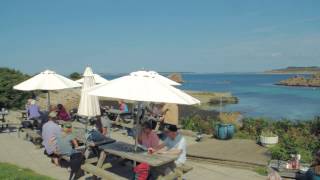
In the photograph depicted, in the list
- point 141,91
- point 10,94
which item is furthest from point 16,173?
point 10,94

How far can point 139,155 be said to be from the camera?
6.98 m

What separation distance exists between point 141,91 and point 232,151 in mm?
4966

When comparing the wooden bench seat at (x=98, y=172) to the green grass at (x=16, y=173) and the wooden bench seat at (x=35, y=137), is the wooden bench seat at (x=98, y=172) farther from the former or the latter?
the wooden bench seat at (x=35, y=137)

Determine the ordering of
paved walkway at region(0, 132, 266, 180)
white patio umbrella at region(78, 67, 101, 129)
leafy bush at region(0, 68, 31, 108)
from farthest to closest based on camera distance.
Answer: leafy bush at region(0, 68, 31, 108) → white patio umbrella at region(78, 67, 101, 129) → paved walkway at region(0, 132, 266, 180)

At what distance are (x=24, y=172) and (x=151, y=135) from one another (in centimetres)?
288

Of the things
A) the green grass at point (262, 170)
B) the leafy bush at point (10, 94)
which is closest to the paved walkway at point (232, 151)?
the green grass at point (262, 170)

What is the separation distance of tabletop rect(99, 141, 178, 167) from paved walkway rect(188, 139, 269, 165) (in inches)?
121

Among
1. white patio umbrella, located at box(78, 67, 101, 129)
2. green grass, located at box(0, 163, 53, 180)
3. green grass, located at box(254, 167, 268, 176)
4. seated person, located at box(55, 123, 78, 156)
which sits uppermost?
white patio umbrella, located at box(78, 67, 101, 129)

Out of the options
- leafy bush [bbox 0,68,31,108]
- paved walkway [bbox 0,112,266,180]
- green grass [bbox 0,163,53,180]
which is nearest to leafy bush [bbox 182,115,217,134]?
paved walkway [bbox 0,112,266,180]

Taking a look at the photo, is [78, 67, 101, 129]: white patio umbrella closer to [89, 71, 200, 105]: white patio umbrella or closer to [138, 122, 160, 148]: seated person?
[138, 122, 160, 148]: seated person

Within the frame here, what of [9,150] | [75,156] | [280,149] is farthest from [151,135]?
[9,150]

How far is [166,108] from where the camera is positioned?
40.3 feet

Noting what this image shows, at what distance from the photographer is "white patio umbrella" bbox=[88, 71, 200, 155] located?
6.36m

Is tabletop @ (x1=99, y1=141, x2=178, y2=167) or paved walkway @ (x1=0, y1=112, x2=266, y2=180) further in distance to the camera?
paved walkway @ (x1=0, y1=112, x2=266, y2=180)
